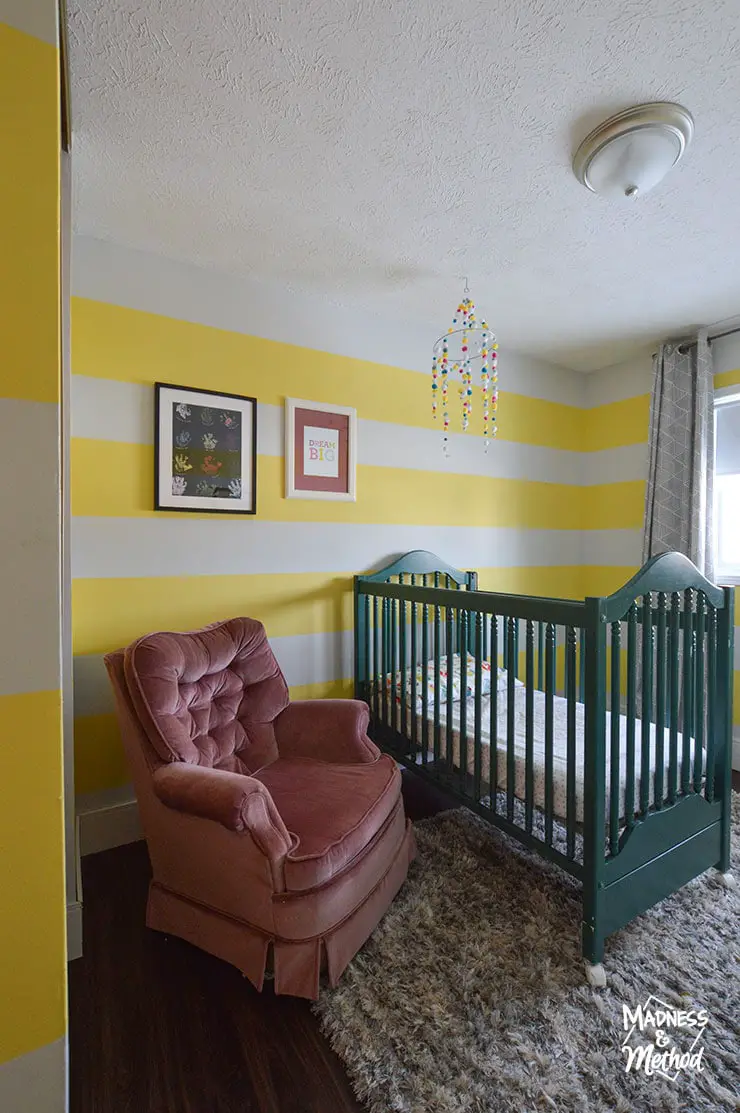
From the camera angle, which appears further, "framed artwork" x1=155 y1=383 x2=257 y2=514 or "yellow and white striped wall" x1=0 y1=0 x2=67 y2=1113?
"framed artwork" x1=155 y1=383 x2=257 y2=514

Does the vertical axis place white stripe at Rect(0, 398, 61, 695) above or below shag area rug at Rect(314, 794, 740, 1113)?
above

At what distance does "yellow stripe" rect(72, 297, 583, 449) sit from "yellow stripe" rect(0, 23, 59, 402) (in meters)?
1.61

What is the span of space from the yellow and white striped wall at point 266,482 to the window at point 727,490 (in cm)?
94

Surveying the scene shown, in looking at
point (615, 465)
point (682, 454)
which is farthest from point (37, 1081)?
point (615, 465)

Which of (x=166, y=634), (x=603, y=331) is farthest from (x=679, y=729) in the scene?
(x=603, y=331)

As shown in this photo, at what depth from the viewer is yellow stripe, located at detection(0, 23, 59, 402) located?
Answer: 0.62 metres

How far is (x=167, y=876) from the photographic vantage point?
5.16ft

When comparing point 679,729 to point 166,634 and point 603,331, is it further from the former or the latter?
point 603,331

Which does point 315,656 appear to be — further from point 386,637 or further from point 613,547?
point 613,547

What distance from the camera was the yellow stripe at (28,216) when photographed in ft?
2.05

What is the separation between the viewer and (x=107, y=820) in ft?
6.91

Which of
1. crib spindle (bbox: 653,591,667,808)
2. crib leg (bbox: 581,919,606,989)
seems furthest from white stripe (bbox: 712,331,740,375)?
crib leg (bbox: 581,919,606,989)

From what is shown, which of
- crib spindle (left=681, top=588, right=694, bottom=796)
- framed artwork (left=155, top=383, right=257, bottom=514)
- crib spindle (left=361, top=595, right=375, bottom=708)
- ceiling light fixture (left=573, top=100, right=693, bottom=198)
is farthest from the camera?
crib spindle (left=361, top=595, right=375, bottom=708)

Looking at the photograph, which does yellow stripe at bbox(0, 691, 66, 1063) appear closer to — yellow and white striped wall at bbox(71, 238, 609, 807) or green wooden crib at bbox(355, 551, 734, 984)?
green wooden crib at bbox(355, 551, 734, 984)
